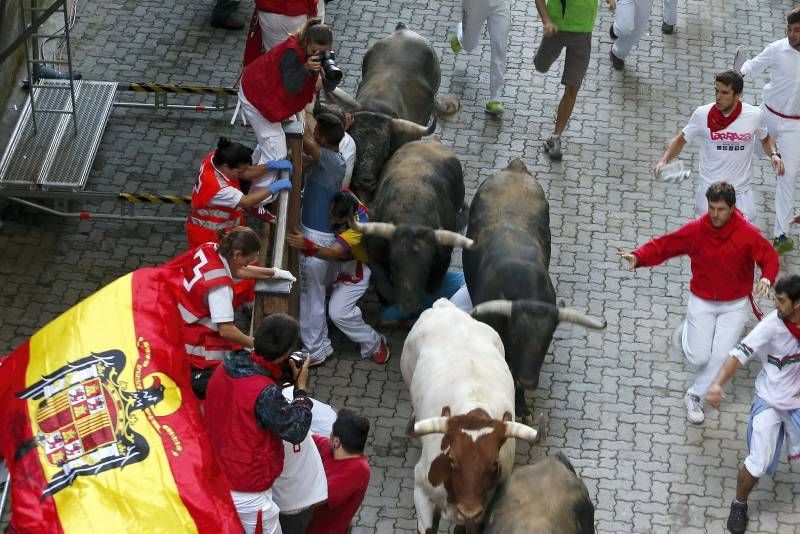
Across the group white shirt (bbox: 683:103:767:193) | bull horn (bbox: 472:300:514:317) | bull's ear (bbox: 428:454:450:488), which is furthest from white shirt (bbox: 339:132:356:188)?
bull's ear (bbox: 428:454:450:488)

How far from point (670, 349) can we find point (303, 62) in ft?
13.9

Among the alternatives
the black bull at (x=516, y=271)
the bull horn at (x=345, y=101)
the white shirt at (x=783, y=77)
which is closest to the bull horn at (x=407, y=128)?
the bull horn at (x=345, y=101)

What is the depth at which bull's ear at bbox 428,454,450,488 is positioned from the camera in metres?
8.48

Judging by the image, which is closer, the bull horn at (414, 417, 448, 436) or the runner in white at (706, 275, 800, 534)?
the bull horn at (414, 417, 448, 436)

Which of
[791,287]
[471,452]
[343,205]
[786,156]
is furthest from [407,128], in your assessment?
[471,452]

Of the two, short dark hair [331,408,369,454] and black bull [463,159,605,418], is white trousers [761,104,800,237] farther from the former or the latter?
short dark hair [331,408,369,454]

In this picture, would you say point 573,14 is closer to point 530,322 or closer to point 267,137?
point 267,137

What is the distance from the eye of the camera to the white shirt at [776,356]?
960 centimetres

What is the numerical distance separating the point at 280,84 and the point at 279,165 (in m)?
0.68

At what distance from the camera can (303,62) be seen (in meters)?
10.5

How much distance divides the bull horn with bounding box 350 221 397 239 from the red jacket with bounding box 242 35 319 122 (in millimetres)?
1096

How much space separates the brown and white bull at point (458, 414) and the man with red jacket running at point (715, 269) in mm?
1544

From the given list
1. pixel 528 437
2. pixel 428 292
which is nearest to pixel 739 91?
pixel 428 292

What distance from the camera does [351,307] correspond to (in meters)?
11.2
